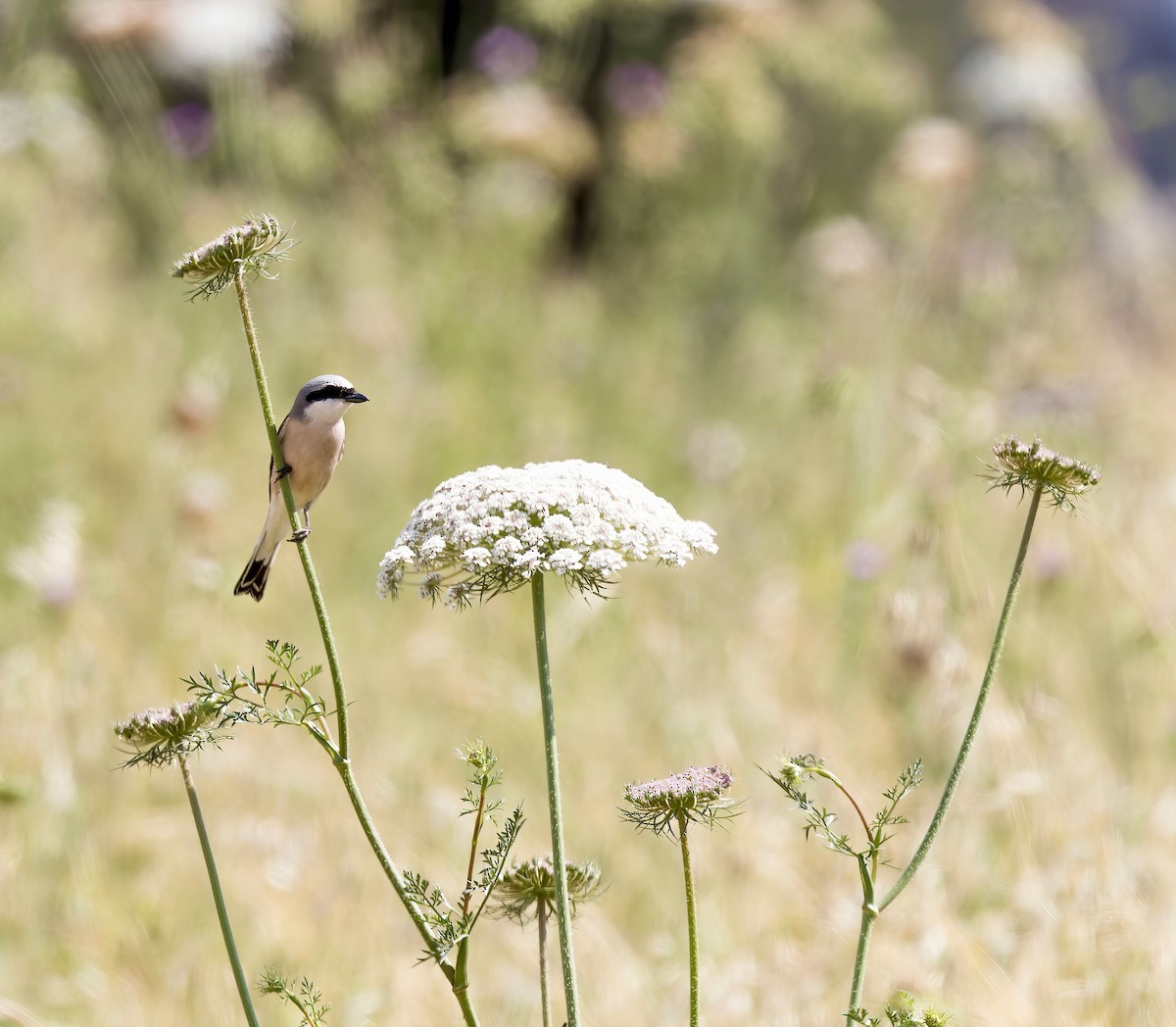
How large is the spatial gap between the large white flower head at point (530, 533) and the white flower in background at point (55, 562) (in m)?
3.02

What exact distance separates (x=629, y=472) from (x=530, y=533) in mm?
4635

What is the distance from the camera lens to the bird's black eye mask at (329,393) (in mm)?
2395

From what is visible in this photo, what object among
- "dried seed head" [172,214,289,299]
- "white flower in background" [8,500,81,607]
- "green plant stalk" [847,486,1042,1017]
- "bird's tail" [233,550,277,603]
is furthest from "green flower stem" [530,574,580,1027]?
"white flower in background" [8,500,81,607]

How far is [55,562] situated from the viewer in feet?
15.4

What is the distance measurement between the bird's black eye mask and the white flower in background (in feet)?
8.49

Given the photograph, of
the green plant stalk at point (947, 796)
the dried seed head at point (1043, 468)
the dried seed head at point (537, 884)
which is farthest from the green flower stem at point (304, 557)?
the dried seed head at point (1043, 468)

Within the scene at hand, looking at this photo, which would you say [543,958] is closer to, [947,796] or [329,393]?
[947,796]

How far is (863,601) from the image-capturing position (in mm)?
4930

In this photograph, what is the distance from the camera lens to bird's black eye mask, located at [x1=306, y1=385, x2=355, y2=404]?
2.39 metres

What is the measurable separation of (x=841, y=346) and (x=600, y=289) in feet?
8.91

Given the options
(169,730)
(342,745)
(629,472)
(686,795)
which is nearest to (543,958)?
(686,795)

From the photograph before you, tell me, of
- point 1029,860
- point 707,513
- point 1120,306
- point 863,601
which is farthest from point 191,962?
point 1120,306

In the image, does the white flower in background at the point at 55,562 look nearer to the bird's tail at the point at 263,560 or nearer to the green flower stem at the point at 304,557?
the bird's tail at the point at 263,560

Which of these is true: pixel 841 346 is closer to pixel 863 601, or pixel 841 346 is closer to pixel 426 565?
pixel 863 601
